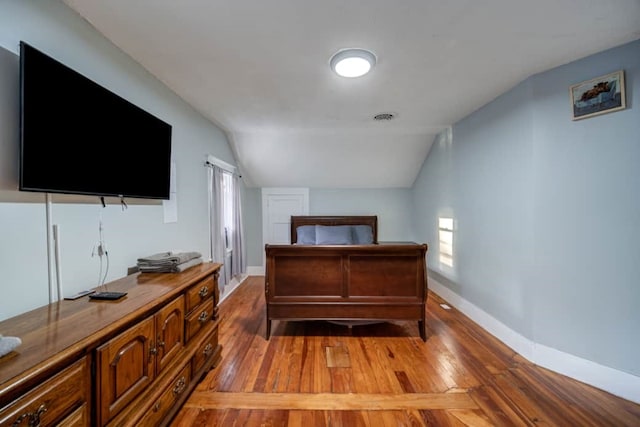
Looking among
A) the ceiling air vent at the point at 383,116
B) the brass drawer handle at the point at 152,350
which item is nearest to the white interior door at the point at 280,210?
the ceiling air vent at the point at 383,116

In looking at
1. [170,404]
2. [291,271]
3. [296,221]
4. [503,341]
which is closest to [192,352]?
[170,404]

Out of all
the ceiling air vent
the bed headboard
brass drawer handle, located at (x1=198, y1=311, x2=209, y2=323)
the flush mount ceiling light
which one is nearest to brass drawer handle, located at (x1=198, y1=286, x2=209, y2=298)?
brass drawer handle, located at (x1=198, y1=311, x2=209, y2=323)

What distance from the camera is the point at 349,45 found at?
1.66 meters

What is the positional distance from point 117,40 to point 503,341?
3.78 m

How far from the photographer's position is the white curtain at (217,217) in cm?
304

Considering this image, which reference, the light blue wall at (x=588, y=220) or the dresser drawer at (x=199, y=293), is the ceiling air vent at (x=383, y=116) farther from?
the dresser drawer at (x=199, y=293)

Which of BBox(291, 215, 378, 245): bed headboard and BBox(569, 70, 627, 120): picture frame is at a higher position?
BBox(569, 70, 627, 120): picture frame

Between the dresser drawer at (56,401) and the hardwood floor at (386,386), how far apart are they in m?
0.84

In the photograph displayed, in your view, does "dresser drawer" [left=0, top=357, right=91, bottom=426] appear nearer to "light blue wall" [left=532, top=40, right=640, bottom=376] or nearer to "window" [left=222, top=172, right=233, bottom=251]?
"window" [left=222, top=172, right=233, bottom=251]

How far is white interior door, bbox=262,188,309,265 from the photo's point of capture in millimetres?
4711

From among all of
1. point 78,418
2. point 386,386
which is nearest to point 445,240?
point 386,386

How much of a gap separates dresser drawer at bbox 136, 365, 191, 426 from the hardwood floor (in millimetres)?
163

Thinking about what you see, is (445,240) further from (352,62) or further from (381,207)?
(352,62)

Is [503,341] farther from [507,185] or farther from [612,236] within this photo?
[507,185]
